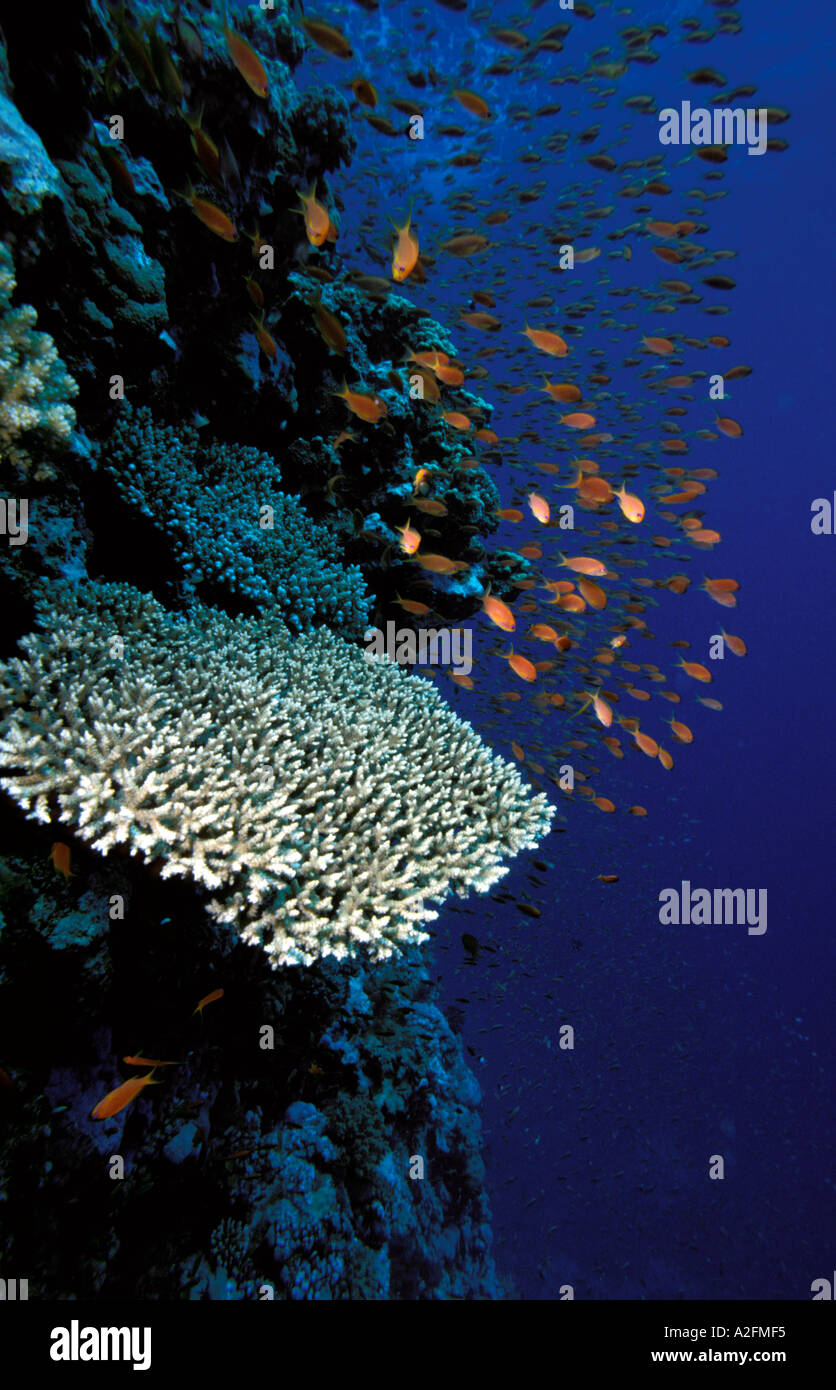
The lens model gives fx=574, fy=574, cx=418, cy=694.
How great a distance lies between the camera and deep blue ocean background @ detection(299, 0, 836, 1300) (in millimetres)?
13211

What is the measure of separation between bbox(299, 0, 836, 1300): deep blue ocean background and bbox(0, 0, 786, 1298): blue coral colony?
3.02 m

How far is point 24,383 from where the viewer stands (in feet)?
9.30

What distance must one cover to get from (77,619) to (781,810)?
7624 centimetres

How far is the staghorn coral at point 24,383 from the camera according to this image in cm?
277

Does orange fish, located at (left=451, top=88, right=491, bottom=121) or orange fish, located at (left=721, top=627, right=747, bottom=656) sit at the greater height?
orange fish, located at (left=451, top=88, right=491, bottom=121)

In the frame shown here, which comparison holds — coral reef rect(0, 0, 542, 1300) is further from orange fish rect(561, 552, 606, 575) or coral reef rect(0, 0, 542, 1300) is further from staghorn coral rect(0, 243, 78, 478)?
orange fish rect(561, 552, 606, 575)

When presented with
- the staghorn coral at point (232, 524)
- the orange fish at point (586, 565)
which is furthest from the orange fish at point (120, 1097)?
the orange fish at point (586, 565)

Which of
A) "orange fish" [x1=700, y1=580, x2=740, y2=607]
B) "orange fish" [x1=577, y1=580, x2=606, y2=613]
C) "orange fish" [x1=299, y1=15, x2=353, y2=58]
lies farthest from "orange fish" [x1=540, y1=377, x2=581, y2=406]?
"orange fish" [x1=299, y1=15, x2=353, y2=58]

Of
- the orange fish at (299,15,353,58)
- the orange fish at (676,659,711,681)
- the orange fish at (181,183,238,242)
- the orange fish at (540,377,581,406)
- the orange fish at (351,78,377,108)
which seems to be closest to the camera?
the orange fish at (181,183,238,242)

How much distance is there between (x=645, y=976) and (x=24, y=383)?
15932 millimetres

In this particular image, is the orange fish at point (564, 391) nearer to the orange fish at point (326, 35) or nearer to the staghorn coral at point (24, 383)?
the orange fish at point (326, 35)

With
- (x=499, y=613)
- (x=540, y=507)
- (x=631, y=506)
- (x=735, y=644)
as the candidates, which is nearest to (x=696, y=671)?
(x=735, y=644)

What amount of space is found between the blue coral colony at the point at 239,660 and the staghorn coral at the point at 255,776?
0.9 inches

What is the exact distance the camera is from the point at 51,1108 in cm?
267
